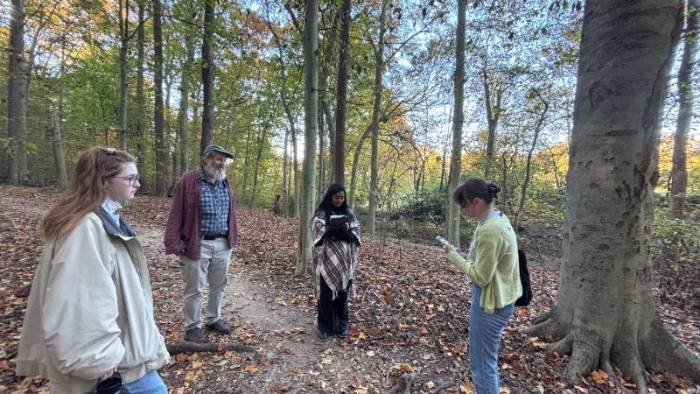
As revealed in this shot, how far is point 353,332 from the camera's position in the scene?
14.0ft

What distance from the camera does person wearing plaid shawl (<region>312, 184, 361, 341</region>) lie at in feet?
12.9

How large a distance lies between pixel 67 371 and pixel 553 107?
1217 cm

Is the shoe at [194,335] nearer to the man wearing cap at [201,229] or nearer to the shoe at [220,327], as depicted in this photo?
the man wearing cap at [201,229]

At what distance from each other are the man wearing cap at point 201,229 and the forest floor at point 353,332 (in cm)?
69

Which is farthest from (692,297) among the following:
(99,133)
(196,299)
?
(99,133)

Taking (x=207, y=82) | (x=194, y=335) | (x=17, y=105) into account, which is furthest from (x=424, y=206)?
(x=17, y=105)

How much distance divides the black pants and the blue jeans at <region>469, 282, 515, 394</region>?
1.80m

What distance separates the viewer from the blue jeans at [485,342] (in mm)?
2508

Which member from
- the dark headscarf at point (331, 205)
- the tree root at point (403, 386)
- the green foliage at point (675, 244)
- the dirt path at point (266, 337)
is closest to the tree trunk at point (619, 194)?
the tree root at point (403, 386)

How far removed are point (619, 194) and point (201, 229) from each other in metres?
4.32

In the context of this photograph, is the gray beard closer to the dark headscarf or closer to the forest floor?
the dark headscarf

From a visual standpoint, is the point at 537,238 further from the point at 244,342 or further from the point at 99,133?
the point at 99,133

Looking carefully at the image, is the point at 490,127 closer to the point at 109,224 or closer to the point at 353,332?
the point at 353,332

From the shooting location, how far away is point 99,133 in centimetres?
1658
